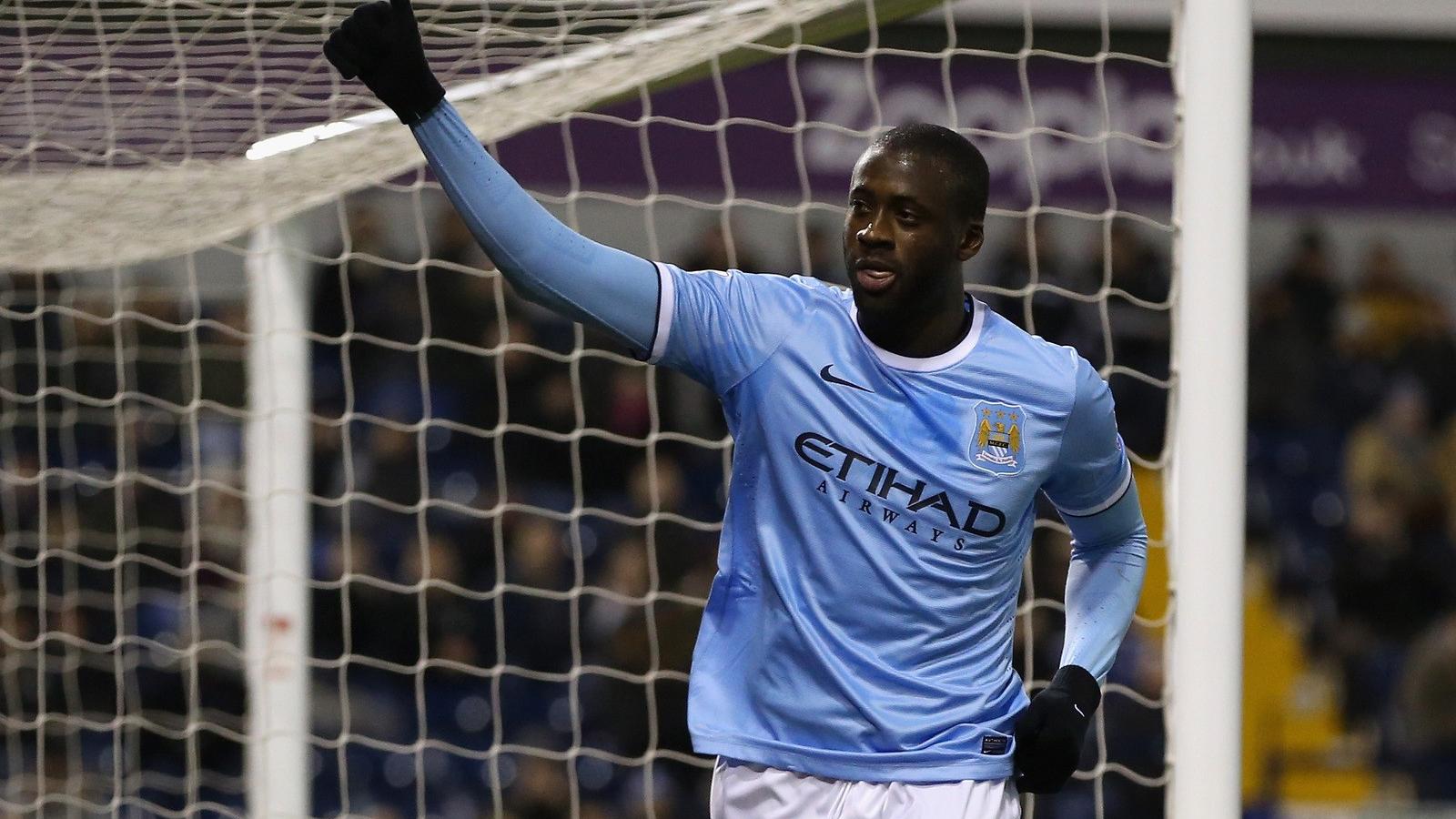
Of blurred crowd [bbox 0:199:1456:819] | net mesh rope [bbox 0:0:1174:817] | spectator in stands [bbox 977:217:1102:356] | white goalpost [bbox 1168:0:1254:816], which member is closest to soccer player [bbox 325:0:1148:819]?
white goalpost [bbox 1168:0:1254:816]

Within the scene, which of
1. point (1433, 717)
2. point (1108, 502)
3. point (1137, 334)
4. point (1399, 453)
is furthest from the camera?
point (1399, 453)

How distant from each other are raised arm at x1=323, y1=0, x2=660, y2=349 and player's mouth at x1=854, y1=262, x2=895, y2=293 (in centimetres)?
25

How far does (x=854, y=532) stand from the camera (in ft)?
7.38

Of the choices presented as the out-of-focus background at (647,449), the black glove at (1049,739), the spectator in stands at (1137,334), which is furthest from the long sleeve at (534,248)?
the spectator in stands at (1137,334)

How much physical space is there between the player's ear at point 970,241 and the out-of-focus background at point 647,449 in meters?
1.79

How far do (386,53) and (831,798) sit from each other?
3.39ft

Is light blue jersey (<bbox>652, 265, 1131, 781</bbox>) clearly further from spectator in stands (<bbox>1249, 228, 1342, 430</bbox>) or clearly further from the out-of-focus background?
spectator in stands (<bbox>1249, 228, 1342, 430</bbox>)

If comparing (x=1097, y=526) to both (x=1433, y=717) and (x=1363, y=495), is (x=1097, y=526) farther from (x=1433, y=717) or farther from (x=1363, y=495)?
(x=1363, y=495)

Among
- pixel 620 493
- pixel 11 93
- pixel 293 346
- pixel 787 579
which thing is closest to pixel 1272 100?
pixel 620 493

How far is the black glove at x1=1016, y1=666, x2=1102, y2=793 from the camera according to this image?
2293mm

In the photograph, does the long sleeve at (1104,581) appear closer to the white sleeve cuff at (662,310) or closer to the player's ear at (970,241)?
the player's ear at (970,241)

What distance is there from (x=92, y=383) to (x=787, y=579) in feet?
15.5

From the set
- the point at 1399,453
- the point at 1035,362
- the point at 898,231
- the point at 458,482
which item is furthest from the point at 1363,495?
the point at 898,231

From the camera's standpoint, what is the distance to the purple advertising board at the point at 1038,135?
7.21m
